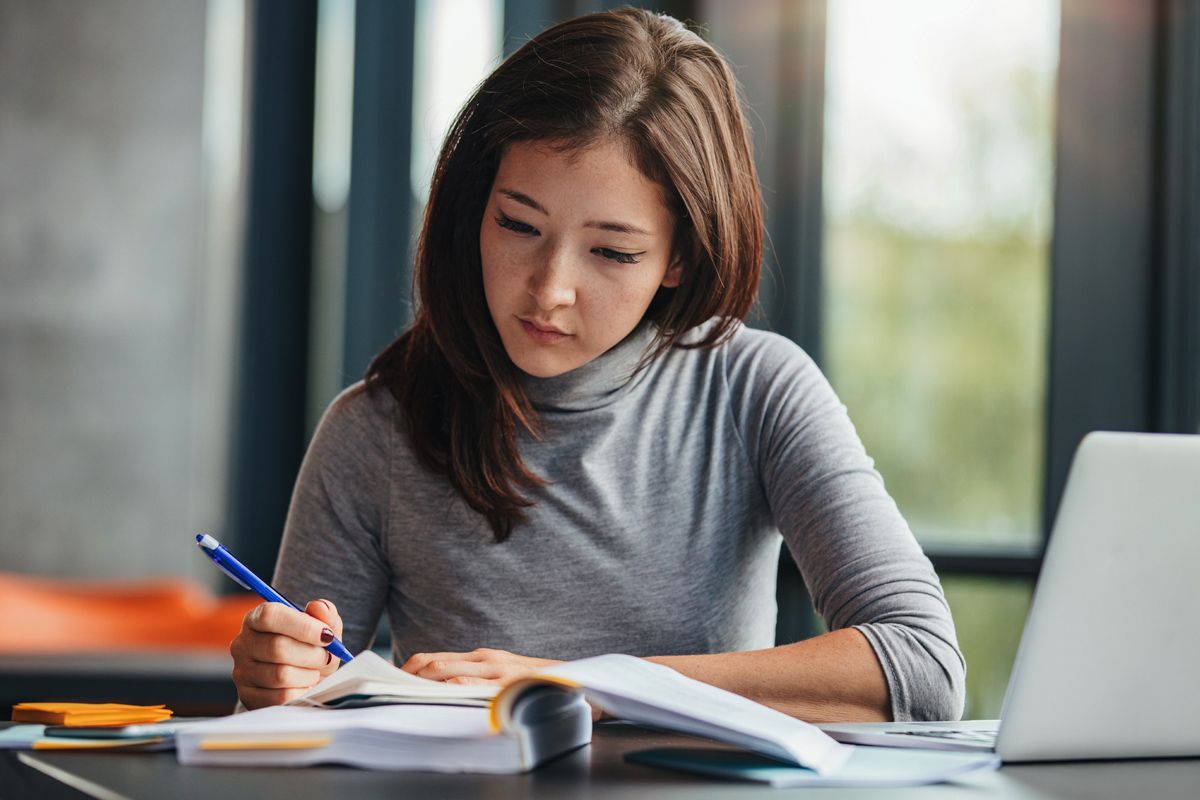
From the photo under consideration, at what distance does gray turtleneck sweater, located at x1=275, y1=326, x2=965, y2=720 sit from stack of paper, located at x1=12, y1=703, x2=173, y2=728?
1.56 ft

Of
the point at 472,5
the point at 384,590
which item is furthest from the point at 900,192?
the point at 384,590

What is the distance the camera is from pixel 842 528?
1.26 m

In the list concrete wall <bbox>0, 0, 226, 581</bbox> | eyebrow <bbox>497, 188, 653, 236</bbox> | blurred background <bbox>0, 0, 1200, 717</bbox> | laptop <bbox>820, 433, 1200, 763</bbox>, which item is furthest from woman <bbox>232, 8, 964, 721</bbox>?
concrete wall <bbox>0, 0, 226, 581</bbox>

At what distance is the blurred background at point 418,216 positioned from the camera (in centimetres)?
257

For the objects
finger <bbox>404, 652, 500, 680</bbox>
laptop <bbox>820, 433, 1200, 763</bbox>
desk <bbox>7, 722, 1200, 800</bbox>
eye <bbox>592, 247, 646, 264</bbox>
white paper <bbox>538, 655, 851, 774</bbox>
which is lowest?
finger <bbox>404, 652, 500, 680</bbox>

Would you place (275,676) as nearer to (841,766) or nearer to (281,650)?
(281,650)

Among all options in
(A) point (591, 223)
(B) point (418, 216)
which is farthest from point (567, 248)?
(B) point (418, 216)

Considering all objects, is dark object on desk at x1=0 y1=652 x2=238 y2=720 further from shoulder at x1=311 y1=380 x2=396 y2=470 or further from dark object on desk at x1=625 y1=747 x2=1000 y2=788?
dark object on desk at x1=625 y1=747 x2=1000 y2=788

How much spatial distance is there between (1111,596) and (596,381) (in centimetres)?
74

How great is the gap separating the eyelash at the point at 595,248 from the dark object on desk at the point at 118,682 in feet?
3.30

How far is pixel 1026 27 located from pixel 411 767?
2393 millimetres

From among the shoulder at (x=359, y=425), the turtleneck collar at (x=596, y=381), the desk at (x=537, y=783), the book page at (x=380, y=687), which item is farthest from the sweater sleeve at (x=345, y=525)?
the desk at (x=537, y=783)

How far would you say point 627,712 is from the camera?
0.75 m

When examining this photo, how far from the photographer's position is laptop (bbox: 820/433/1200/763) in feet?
2.48
